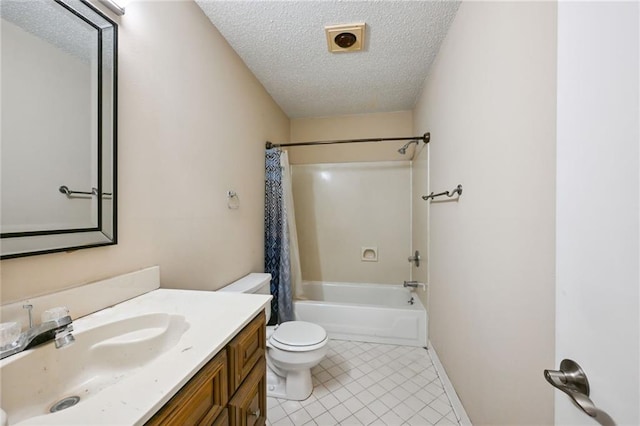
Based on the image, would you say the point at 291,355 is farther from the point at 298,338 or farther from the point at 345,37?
the point at 345,37

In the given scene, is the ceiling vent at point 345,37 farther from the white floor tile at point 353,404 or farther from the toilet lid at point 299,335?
the white floor tile at point 353,404

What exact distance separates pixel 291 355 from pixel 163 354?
103cm

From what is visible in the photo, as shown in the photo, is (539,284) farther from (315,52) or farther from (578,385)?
(315,52)

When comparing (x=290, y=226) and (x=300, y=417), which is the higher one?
(x=290, y=226)

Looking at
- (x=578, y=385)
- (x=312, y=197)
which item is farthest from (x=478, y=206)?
(x=312, y=197)

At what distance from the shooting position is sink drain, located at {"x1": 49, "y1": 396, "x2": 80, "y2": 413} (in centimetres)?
60

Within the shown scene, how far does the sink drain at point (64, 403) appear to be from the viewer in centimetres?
60

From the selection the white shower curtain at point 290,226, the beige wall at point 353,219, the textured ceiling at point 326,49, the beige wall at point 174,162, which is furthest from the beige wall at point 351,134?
the beige wall at point 174,162

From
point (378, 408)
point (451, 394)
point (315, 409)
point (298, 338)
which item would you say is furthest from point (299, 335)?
point (451, 394)

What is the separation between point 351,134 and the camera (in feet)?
10.0

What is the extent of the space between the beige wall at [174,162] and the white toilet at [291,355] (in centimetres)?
41

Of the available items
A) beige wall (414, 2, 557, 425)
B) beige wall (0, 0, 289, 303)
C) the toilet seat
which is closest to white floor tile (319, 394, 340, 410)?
the toilet seat

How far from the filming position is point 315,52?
6.02ft

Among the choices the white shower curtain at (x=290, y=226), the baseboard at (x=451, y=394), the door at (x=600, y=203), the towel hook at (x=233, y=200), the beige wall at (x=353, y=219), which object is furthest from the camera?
the beige wall at (x=353, y=219)
